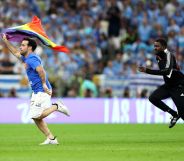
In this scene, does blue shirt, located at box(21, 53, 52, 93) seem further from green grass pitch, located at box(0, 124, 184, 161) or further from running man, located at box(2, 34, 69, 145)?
green grass pitch, located at box(0, 124, 184, 161)

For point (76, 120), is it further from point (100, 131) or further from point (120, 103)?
point (100, 131)

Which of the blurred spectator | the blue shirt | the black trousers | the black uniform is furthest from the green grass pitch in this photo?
the blurred spectator

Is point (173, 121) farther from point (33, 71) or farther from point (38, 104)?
point (33, 71)

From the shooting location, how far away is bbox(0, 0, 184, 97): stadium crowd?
28547 mm

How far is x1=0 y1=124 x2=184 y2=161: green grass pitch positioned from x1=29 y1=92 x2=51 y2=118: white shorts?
68cm

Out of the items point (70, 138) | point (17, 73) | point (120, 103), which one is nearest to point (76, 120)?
point (120, 103)

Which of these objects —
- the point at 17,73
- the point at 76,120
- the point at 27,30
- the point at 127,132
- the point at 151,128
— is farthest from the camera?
the point at 17,73

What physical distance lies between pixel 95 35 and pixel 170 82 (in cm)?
1366

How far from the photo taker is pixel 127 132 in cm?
2070

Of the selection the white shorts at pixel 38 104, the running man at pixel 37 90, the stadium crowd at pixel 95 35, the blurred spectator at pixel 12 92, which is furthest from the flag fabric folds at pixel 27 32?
the stadium crowd at pixel 95 35

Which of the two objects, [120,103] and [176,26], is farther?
[176,26]

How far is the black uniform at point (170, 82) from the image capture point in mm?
17719

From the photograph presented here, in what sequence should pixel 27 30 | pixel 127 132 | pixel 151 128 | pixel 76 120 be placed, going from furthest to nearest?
pixel 76 120 → pixel 151 128 → pixel 127 132 → pixel 27 30

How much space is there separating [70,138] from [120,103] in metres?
8.64
